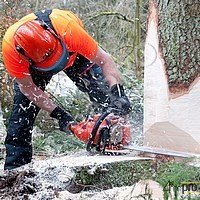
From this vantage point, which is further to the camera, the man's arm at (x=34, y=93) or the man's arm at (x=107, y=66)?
the man's arm at (x=107, y=66)

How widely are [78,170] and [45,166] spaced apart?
0.70 feet

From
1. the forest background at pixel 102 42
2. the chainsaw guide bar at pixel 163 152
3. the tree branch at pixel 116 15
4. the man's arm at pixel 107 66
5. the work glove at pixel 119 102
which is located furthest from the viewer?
the tree branch at pixel 116 15

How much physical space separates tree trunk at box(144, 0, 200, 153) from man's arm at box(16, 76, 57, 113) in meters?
0.94

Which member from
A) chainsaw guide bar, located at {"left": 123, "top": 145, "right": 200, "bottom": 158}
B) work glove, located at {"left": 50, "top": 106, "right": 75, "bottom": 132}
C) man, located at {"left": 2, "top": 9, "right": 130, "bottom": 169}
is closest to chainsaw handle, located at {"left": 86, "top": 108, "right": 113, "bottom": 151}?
man, located at {"left": 2, "top": 9, "right": 130, "bottom": 169}

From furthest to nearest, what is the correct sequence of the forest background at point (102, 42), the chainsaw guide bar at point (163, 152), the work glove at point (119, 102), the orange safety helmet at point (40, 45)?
the forest background at point (102, 42) → the work glove at point (119, 102) → the orange safety helmet at point (40, 45) → the chainsaw guide bar at point (163, 152)

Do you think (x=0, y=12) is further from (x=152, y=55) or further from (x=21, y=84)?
(x=152, y=55)

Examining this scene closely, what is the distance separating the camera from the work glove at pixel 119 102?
12.0 ft

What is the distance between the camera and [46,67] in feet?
12.1

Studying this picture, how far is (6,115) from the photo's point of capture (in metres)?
5.84

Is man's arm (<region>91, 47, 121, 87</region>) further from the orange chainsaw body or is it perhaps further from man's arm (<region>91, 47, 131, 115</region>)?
the orange chainsaw body

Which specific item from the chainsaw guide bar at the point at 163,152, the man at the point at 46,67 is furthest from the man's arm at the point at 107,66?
the chainsaw guide bar at the point at 163,152

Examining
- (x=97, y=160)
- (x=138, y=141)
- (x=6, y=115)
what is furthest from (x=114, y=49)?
(x=97, y=160)

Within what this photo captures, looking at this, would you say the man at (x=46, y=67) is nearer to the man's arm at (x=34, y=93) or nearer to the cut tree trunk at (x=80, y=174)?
the man's arm at (x=34, y=93)

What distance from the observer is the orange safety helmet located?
11.6 ft
